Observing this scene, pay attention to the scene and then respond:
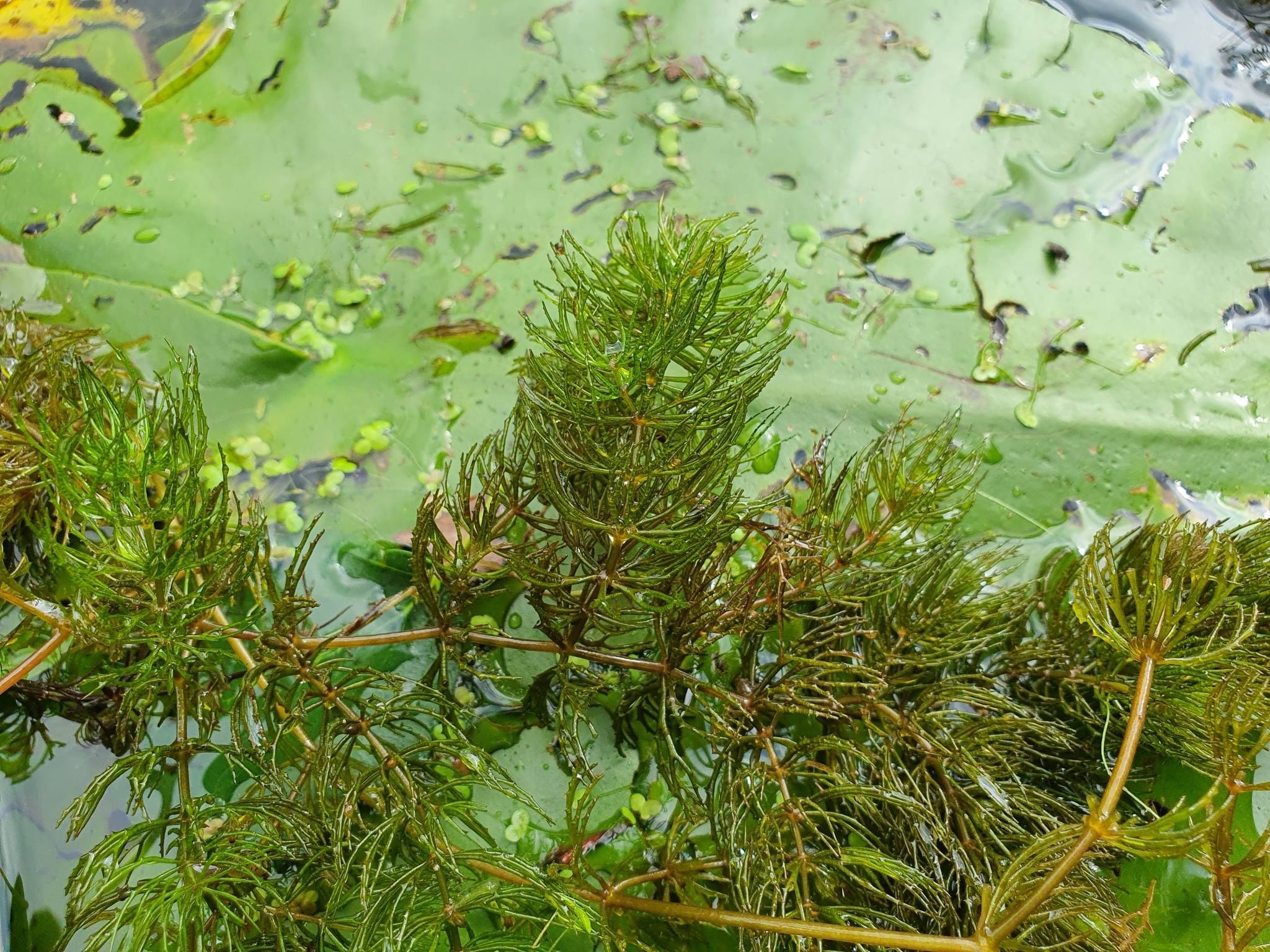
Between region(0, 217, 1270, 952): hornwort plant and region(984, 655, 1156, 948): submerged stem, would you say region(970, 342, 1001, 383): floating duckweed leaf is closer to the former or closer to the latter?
region(0, 217, 1270, 952): hornwort plant

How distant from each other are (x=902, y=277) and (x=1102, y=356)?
0.38 meters

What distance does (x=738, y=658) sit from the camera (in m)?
1.38

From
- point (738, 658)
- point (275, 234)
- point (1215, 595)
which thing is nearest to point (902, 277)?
point (738, 658)

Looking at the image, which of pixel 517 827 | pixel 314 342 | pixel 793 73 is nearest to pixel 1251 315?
pixel 793 73

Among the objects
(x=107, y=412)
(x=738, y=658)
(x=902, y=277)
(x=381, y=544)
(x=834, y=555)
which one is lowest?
(x=738, y=658)

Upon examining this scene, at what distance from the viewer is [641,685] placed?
1276 millimetres

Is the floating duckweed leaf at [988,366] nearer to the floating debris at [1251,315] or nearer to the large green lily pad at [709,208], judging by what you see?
the large green lily pad at [709,208]

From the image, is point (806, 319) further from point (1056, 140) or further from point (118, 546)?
point (118, 546)

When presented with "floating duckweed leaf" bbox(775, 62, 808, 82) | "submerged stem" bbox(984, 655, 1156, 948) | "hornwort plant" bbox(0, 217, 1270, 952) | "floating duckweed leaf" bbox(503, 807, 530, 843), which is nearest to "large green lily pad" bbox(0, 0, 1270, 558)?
"floating duckweed leaf" bbox(775, 62, 808, 82)

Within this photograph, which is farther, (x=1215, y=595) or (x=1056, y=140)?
(x=1056, y=140)

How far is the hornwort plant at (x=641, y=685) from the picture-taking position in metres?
0.93

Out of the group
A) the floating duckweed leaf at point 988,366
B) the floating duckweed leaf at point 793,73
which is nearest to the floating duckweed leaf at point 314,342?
the floating duckweed leaf at point 793,73

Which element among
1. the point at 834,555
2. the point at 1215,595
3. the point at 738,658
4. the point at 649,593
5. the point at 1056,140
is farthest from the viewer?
the point at 1056,140

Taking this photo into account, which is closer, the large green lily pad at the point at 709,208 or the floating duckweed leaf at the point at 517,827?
the floating duckweed leaf at the point at 517,827
